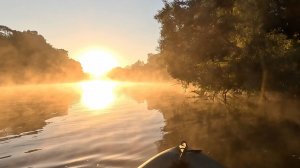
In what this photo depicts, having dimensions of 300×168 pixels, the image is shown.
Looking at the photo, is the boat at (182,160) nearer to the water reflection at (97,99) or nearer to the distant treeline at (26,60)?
the water reflection at (97,99)

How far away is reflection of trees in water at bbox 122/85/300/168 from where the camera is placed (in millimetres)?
14115

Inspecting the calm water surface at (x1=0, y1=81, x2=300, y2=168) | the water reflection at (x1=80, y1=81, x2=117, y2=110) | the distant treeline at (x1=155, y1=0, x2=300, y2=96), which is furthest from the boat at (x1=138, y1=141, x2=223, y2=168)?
the water reflection at (x1=80, y1=81, x2=117, y2=110)

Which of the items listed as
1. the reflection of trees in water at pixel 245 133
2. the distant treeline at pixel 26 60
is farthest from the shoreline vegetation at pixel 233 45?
the distant treeline at pixel 26 60

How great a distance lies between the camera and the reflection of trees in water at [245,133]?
14115mm

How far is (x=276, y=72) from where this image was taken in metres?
19.8

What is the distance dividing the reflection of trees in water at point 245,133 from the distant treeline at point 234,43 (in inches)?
91.7

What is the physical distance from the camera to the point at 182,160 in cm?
729

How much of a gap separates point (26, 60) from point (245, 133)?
123 meters

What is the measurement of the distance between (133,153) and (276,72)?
1069 cm

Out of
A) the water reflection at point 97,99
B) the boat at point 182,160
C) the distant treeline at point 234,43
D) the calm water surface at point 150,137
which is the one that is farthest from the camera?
the water reflection at point 97,99

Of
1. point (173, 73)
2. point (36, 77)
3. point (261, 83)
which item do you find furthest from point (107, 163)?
point (36, 77)

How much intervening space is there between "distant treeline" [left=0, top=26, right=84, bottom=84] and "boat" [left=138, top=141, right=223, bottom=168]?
116 meters

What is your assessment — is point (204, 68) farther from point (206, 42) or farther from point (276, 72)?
point (276, 72)

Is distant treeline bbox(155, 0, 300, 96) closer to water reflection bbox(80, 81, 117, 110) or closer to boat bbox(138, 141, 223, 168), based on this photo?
water reflection bbox(80, 81, 117, 110)
